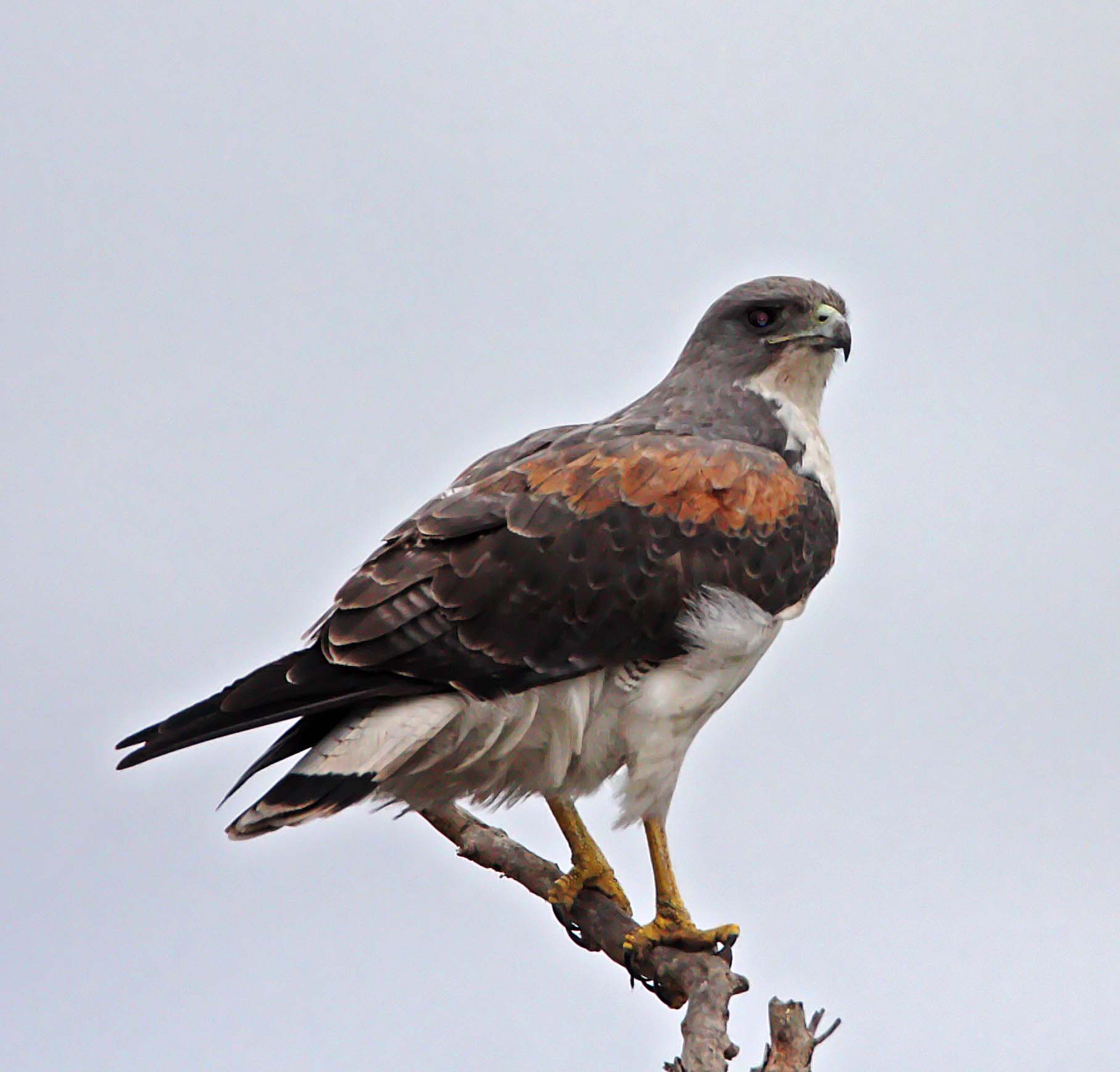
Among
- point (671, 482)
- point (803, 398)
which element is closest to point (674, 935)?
point (671, 482)

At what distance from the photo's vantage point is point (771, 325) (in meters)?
7.31

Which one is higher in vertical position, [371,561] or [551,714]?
[371,561]

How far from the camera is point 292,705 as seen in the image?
5.85m

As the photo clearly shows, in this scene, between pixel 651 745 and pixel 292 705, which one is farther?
pixel 651 745

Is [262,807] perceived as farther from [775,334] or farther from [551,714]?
[775,334]

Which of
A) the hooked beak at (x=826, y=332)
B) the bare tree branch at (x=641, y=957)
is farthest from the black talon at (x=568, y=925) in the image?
the hooked beak at (x=826, y=332)

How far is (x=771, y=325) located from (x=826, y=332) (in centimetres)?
23

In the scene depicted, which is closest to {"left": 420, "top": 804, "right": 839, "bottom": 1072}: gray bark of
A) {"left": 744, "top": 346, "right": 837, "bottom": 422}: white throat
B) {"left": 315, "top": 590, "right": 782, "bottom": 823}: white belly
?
{"left": 315, "top": 590, "right": 782, "bottom": 823}: white belly

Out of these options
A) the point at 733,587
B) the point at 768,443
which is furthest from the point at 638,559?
the point at 768,443

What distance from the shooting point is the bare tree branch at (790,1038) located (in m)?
→ 4.98

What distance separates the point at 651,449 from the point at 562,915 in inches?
75.2

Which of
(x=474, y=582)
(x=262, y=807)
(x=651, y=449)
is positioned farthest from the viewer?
(x=651, y=449)

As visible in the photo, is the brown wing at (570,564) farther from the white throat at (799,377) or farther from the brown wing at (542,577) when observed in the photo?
the white throat at (799,377)

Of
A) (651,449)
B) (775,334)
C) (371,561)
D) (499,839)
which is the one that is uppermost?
(775,334)
